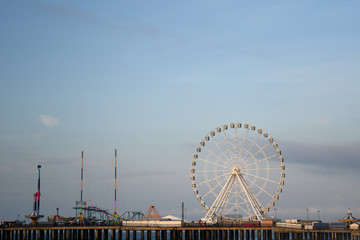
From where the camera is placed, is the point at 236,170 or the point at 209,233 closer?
the point at 209,233

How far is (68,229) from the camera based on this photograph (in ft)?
444

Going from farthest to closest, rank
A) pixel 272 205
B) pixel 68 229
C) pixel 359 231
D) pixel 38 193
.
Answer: pixel 38 193 → pixel 68 229 → pixel 272 205 → pixel 359 231

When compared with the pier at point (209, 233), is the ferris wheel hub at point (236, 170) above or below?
above

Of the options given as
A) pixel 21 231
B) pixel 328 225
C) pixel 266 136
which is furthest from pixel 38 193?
pixel 328 225

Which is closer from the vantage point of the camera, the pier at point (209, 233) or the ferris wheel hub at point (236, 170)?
the pier at point (209, 233)

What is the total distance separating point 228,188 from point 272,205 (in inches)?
399

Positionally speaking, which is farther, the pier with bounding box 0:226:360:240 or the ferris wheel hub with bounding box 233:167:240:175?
the ferris wheel hub with bounding box 233:167:240:175

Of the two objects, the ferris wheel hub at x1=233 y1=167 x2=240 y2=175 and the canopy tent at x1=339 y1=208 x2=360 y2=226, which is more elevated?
the ferris wheel hub at x1=233 y1=167 x2=240 y2=175

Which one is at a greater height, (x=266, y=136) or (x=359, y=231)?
(x=266, y=136)

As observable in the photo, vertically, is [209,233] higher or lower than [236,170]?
lower

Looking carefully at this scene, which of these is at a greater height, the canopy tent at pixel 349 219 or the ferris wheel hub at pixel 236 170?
the ferris wheel hub at pixel 236 170

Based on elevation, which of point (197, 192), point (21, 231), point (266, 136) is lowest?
point (21, 231)

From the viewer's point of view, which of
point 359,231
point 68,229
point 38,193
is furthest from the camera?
point 38,193

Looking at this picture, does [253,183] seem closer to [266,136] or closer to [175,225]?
[266,136]
